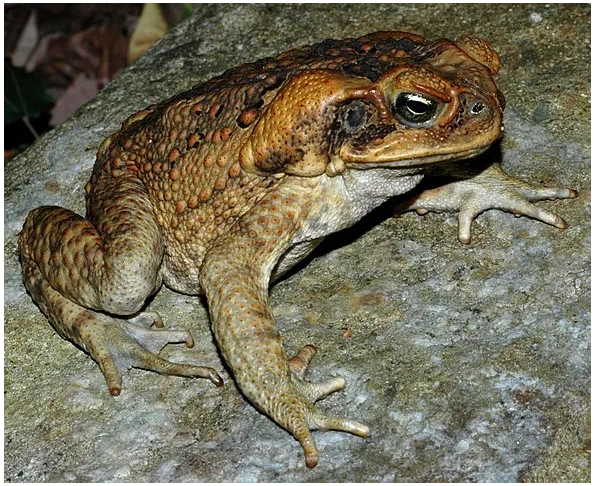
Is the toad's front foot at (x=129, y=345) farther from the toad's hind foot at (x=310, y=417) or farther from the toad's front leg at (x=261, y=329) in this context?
the toad's hind foot at (x=310, y=417)

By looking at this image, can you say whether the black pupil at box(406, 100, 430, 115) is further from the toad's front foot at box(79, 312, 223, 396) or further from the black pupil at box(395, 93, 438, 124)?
the toad's front foot at box(79, 312, 223, 396)

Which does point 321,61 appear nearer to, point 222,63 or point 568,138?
point 568,138

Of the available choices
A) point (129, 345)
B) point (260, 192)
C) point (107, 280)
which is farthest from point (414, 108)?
point (129, 345)

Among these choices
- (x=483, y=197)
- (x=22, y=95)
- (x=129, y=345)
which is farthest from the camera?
(x=22, y=95)

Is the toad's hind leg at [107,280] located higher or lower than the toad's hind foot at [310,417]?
higher

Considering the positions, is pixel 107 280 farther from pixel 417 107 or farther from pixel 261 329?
pixel 417 107

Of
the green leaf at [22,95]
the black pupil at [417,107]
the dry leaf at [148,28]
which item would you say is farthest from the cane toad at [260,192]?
the dry leaf at [148,28]

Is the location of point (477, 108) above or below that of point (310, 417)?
above
